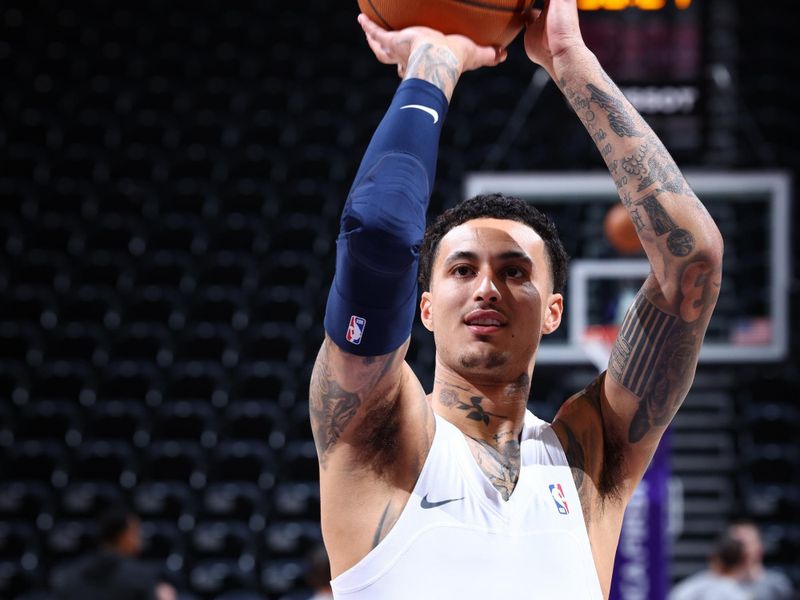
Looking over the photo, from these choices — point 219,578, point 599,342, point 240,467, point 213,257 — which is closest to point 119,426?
point 240,467

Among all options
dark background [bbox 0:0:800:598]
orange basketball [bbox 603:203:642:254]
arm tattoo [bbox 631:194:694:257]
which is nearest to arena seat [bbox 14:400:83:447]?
dark background [bbox 0:0:800:598]

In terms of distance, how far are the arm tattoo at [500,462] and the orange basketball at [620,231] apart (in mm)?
3095

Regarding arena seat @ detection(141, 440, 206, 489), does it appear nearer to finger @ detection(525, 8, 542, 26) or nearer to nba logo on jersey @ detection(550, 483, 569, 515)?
nba logo on jersey @ detection(550, 483, 569, 515)

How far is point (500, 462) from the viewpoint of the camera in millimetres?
2076

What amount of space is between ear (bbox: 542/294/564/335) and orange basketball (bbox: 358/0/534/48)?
56 cm

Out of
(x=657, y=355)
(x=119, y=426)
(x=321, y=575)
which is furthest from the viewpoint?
(x=119, y=426)

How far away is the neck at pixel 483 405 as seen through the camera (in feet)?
7.00

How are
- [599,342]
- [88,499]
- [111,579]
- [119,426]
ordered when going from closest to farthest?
[111,579]
[599,342]
[88,499]
[119,426]

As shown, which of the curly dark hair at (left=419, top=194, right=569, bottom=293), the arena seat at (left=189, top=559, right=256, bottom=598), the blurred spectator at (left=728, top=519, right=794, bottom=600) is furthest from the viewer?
the arena seat at (left=189, top=559, right=256, bottom=598)

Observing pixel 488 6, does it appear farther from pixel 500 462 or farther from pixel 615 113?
pixel 500 462

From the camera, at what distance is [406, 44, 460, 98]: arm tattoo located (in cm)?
189

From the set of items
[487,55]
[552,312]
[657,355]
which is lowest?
[657,355]

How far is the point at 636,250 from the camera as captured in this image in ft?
17.7

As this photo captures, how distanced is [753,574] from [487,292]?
464 centimetres
